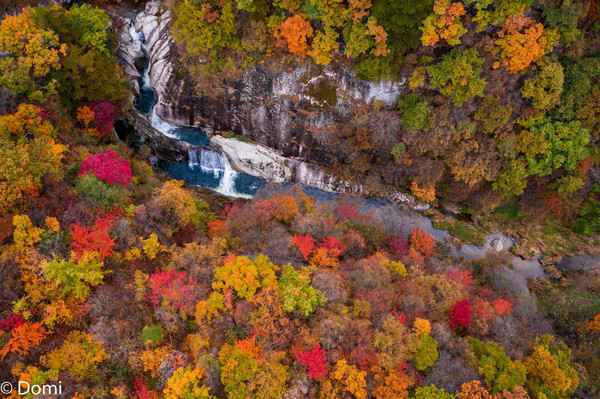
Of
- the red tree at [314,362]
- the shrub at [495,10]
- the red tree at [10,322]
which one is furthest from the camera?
the shrub at [495,10]

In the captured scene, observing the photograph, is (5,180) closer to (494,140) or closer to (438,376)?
(438,376)

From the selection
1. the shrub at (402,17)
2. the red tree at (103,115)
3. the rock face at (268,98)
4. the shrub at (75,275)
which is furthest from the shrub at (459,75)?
the shrub at (75,275)

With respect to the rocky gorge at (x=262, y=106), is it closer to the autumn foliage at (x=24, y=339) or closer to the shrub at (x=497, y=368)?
the shrub at (x=497, y=368)

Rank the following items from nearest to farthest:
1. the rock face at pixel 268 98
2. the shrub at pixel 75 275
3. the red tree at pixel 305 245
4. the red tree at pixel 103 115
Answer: the shrub at pixel 75 275
the red tree at pixel 305 245
the red tree at pixel 103 115
the rock face at pixel 268 98

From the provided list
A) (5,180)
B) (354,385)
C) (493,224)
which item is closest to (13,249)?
(5,180)

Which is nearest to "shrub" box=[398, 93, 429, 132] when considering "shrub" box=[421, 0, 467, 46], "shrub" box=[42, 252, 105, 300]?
"shrub" box=[421, 0, 467, 46]

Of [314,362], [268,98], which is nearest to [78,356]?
[314,362]

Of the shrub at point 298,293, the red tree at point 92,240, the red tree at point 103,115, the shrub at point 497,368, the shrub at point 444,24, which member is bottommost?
the shrub at point 497,368
